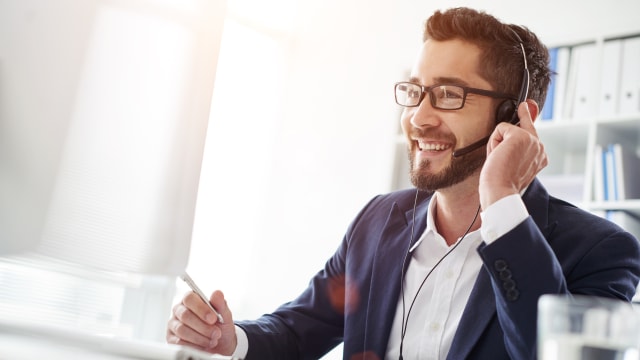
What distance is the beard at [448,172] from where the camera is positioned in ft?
5.47

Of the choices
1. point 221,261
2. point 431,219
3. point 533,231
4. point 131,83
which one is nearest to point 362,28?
point 221,261

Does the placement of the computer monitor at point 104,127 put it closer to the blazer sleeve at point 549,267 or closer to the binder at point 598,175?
the blazer sleeve at point 549,267

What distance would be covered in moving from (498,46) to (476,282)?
63 centimetres

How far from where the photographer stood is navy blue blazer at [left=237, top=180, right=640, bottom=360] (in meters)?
1.11

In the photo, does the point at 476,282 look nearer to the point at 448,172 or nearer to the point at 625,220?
the point at 448,172

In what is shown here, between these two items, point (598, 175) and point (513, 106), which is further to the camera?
point (598, 175)

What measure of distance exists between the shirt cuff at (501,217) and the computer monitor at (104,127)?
54 cm

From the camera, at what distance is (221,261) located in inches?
174

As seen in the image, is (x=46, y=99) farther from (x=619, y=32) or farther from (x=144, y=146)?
(x=619, y=32)

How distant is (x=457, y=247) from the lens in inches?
62.4

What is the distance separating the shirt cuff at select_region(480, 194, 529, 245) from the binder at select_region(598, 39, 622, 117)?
200 cm

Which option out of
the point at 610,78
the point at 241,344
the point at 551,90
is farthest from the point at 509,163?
the point at 551,90

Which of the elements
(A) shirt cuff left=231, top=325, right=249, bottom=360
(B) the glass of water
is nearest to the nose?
(A) shirt cuff left=231, top=325, right=249, bottom=360

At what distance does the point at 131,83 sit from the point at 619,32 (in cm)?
266
